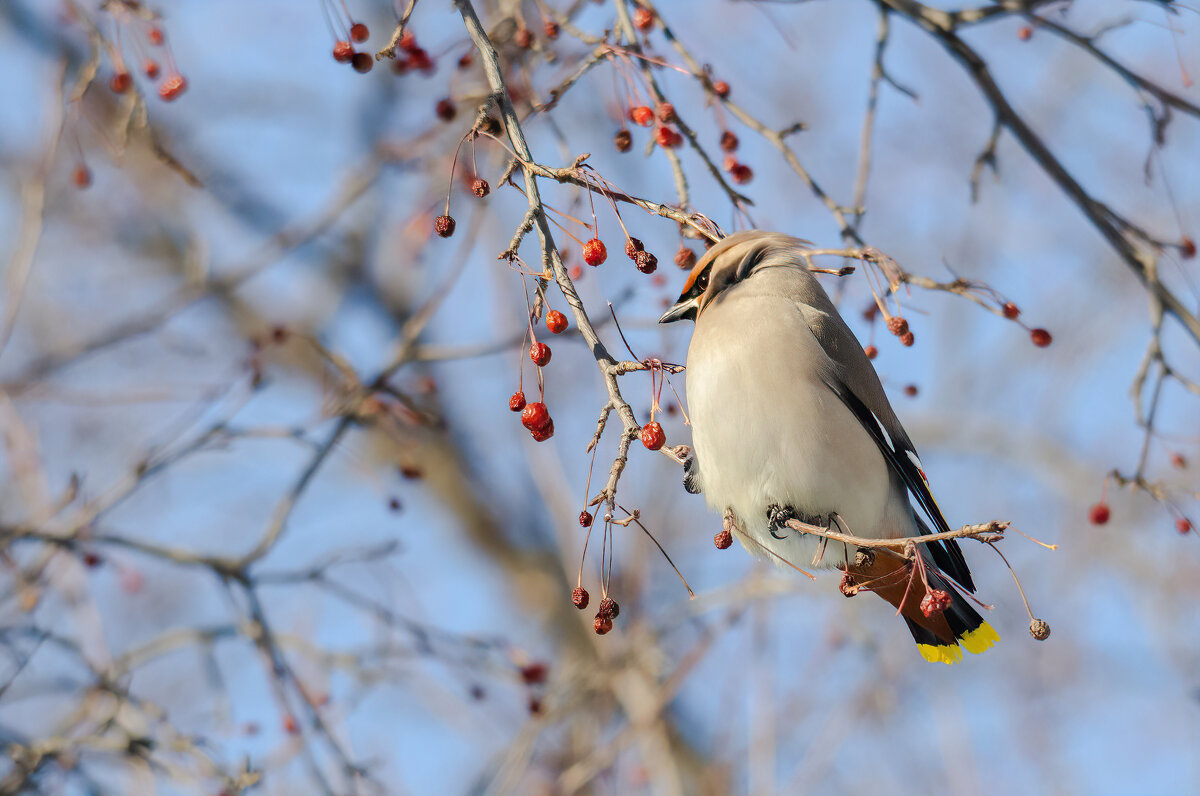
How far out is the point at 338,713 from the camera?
14.6 feet

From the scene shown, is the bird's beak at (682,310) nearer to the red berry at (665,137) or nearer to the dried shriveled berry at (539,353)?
the red berry at (665,137)

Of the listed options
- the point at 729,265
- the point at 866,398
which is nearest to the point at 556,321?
the point at 729,265

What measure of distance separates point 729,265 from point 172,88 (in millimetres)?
1829

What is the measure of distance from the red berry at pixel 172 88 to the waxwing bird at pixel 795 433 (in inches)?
66.6

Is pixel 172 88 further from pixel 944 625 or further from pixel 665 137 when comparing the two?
pixel 944 625

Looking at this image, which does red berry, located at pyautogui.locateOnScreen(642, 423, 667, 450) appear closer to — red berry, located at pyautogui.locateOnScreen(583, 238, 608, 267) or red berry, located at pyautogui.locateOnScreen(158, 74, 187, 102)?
red berry, located at pyautogui.locateOnScreen(583, 238, 608, 267)

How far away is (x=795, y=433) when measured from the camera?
328cm

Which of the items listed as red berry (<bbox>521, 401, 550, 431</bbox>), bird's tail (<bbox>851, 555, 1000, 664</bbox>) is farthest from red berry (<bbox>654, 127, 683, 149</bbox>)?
bird's tail (<bbox>851, 555, 1000, 664</bbox>)

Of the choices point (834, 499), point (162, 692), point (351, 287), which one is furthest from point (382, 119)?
point (834, 499)

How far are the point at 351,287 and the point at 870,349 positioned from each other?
673 cm

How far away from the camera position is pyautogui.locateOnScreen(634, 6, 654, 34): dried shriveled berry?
3328 millimetres

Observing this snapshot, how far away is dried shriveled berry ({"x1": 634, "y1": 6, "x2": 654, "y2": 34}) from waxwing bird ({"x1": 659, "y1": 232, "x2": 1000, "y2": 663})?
702 millimetres

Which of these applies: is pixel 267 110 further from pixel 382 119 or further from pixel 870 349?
pixel 870 349

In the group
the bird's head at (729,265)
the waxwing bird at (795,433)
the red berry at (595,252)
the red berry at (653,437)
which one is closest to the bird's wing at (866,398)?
the waxwing bird at (795,433)
